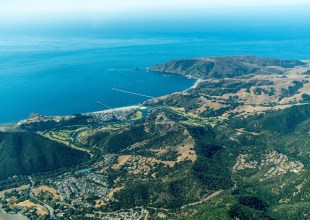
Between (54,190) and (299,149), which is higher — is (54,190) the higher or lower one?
the lower one

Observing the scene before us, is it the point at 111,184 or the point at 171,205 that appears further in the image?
the point at 111,184

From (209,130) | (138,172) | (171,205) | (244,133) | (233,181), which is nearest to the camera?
(171,205)

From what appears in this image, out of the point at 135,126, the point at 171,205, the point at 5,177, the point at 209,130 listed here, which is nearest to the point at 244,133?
the point at 209,130

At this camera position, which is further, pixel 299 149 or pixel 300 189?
pixel 299 149

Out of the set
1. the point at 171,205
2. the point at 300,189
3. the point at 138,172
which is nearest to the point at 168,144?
→ the point at 138,172

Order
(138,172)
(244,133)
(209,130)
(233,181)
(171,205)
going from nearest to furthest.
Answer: (171,205)
(233,181)
(138,172)
(244,133)
(209,130)

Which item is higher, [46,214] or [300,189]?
[300,189]

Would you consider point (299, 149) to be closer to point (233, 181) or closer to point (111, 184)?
point (233, 181)

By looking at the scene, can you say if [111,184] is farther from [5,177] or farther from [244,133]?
[244,133]

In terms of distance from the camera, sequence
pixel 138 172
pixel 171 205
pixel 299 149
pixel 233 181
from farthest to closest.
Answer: pixel 299 149 → pixel 138 172 → pixel 233 181 → pixel 171 205
